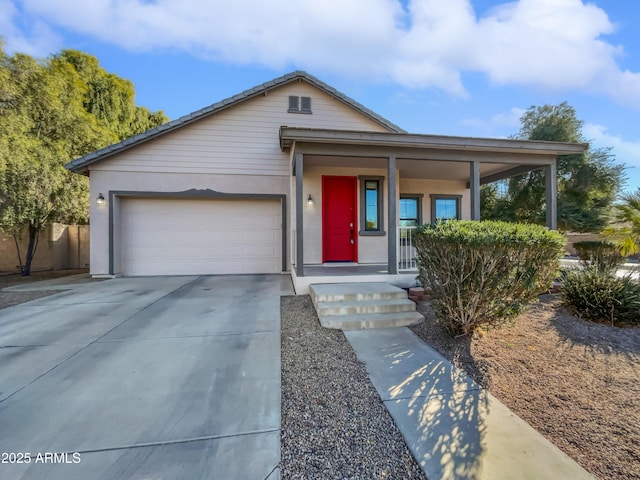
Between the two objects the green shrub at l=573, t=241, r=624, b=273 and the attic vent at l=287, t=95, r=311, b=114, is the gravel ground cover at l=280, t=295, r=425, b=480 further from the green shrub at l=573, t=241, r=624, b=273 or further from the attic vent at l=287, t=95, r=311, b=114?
the attic vent at l=287, t=95, r=311, b=114

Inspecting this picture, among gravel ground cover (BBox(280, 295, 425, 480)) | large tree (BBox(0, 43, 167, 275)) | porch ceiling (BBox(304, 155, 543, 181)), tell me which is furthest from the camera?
large tree (BBox(0, 43, 167, 275))

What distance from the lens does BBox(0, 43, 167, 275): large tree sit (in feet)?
25.1

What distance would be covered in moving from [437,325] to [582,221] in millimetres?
12866

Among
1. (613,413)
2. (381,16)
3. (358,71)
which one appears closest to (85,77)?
(358,71)

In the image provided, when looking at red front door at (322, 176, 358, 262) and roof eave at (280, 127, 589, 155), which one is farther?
red front door at (322, 176, 358, 262)

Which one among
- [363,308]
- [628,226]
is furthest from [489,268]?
[628,226]

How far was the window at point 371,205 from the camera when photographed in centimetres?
798

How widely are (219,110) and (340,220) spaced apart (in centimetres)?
474

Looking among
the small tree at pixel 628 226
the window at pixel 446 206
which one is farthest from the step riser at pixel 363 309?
the window at pixel 446 206

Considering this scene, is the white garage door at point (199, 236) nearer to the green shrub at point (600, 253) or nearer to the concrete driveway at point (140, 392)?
the concrete driveway at point (140, 392)

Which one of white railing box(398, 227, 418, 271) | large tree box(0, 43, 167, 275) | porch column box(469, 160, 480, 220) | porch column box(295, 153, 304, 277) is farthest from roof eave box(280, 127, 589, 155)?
large tree box(0, 43, 167, 275)

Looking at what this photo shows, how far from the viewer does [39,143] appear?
26.8 feet

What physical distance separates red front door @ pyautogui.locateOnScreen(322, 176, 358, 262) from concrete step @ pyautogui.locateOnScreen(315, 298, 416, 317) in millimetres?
3513

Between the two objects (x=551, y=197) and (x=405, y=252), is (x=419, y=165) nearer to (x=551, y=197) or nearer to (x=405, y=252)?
(x=405, y=252)
